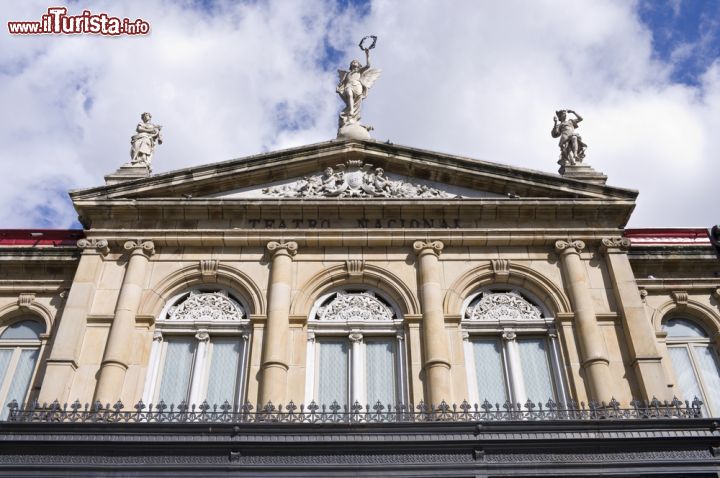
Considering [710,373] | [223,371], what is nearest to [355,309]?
[223,371]

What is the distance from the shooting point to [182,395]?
13.5 metres

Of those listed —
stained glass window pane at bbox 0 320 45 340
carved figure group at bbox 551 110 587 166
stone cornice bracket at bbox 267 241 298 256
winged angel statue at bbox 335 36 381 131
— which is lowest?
stained glass window pane at bbox 0 320 45 340

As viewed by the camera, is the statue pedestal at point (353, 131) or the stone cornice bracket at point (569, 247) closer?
the stone cornice bracket at point (569, 247)

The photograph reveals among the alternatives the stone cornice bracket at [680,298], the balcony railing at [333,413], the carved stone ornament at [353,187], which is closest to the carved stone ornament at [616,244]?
the stone cornice bracket at [680,298]

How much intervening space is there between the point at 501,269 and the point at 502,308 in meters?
0.84

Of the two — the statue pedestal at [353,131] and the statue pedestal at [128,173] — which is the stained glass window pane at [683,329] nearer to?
the statue pedestal at [353,131]

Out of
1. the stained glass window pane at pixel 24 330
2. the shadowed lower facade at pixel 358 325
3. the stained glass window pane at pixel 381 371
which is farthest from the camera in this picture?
the stained glass window pane at pixel 24 330

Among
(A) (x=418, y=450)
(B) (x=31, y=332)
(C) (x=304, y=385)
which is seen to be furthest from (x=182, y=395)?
(A) (x=418, y=450)

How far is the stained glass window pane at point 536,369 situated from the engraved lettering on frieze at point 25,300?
9905 mm

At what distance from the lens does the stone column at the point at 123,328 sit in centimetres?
1305

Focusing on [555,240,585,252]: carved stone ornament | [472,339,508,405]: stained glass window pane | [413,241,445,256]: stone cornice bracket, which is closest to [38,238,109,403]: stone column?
[413,241,445,256]: stone cornice bracket

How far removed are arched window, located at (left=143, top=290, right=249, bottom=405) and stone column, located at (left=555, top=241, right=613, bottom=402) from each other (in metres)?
6.23

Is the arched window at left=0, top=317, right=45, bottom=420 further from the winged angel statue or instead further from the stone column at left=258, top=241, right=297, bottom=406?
the winged angel statue

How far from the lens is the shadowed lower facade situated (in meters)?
10.7
